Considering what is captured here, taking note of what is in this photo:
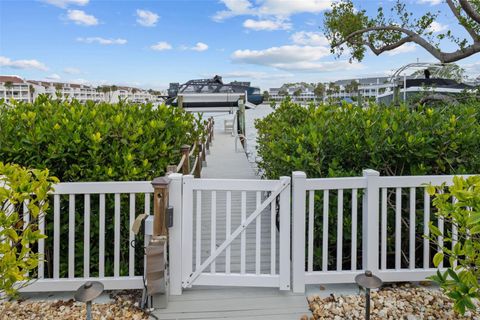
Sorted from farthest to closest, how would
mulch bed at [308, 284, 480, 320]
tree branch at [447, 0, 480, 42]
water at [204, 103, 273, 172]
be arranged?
1. water at [204, 103, 273, 172]
2. tree branch at [447, 0, 480, 42]
3. mulch bed at [308, 284, 480, 320]

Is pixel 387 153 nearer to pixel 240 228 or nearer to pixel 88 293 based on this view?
pixel 240 228

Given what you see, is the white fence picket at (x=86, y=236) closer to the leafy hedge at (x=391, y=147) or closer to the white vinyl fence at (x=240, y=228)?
the white vinyl fence at (x=240, y=228)

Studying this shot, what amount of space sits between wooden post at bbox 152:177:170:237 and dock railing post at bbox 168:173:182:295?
0.13 meters

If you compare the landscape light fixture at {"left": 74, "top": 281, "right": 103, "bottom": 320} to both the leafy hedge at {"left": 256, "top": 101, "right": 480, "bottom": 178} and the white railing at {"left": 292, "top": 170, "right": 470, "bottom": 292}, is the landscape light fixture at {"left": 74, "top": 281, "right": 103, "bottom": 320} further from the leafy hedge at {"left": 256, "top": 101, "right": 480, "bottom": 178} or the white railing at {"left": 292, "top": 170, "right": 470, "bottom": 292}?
the leafy hedge at {"left": 256, "top": 101, "right": 480, "bottom": 178}

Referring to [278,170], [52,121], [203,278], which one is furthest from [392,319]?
[52,121]

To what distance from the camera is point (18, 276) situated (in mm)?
1841

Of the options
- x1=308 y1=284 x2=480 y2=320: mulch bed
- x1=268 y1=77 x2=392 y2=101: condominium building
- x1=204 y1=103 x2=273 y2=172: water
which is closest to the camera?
x1=308 y1=284 x2=480 y2=320: mulch bed

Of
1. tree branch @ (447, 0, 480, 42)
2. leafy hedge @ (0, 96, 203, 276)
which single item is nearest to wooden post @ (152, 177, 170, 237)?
leafy hedge @ (0, 96, 203, 276)

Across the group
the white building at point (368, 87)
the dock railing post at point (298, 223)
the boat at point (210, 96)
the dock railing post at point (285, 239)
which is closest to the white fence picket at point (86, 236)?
the dock railing post at point (285, 239)

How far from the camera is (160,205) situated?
267 centimetres

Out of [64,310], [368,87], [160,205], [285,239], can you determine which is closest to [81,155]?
[160,205]

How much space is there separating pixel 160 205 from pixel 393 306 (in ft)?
6.87

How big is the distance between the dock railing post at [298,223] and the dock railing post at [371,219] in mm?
578

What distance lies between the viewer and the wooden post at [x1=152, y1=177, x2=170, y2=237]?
2.65 metres
